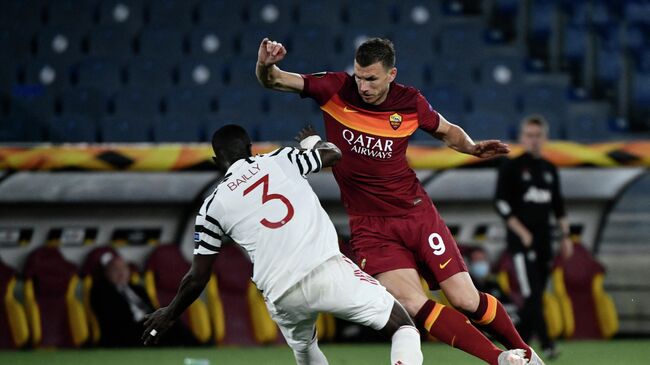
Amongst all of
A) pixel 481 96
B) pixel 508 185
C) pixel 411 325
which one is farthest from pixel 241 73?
pixel 411 325

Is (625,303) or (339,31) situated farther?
(339,31)

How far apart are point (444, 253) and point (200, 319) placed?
4.37m

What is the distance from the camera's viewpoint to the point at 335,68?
1311 cm

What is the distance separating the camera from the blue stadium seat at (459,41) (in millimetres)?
13758

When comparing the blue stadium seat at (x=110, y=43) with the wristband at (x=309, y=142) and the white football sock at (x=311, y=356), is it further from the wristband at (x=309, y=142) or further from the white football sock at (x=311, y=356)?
the white football sock at (x=311, y=356)

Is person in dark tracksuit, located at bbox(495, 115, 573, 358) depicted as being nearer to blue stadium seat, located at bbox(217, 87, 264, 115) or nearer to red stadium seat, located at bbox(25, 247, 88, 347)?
red stadium seat, located at bbox(25, 247, 88, 347)

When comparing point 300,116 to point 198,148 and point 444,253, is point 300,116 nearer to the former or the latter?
point 198,148

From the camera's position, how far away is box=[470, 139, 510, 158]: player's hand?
648 cm

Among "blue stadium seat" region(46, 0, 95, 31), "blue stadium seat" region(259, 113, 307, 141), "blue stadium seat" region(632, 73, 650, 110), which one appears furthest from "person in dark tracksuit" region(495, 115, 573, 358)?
"blue stadium seat" region(46, 0, 95, 31)

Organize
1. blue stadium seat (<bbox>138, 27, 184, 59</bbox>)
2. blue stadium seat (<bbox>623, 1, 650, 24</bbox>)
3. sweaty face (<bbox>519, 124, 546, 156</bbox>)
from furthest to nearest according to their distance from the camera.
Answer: blue stadium seat (<bbox>623, 1, 650, 24</bbox>), blue stadium seat (<bbox>138, 27, 184, 59</bbox>), sweaty face (<bbox>519, 124, 546, 156</bbox>)

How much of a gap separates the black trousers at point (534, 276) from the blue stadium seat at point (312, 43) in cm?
484

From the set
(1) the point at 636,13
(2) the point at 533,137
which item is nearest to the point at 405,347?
(2) the point at 533,137

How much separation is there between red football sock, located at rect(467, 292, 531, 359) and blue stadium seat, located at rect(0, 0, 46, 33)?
28.7 feet

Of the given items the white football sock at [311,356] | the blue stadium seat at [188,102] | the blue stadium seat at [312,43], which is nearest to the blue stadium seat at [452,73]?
the blue stadium seat at [312,43]
